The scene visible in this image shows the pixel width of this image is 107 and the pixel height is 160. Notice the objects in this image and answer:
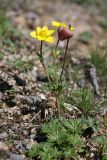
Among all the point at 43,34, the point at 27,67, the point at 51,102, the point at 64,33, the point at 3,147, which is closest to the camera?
the point at 3,147

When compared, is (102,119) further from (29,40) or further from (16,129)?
(29,40)

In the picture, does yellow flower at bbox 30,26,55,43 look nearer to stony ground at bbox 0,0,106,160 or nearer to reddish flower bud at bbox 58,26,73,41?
reddish flower bud at bbox 58,26,73,41

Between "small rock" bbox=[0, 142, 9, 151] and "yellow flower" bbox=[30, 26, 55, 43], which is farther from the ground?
"yellow flower" bbox=[30, 26, 55, 43]

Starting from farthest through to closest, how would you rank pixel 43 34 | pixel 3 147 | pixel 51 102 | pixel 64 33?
pixel 51 102
pixel 43 34
pixel 64 33
pixel 3 147

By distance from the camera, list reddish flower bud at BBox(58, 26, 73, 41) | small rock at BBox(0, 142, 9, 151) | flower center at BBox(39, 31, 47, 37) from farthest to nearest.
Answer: flower center at BBox(39, 31, 47, 37) < reddish flower bud at BBox(58, 26, 73, 41) < small rock at BBox(0, 142, 9, 151)

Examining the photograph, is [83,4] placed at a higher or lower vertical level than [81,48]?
higher

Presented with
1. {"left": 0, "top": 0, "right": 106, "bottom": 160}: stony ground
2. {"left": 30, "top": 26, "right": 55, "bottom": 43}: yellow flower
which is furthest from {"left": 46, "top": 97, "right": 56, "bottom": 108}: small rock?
{"left": 30, "top": 26, "right": 55, "bottom": 43}: yellow flower

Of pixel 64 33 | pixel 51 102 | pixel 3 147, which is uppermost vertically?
pixel 64 33

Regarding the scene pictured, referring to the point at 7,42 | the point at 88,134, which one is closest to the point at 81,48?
the point at 7,42

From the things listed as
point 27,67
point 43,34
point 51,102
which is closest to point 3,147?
point 51,102

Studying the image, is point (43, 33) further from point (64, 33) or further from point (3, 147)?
point (3, 147)

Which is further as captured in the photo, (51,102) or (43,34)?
(51,102)
